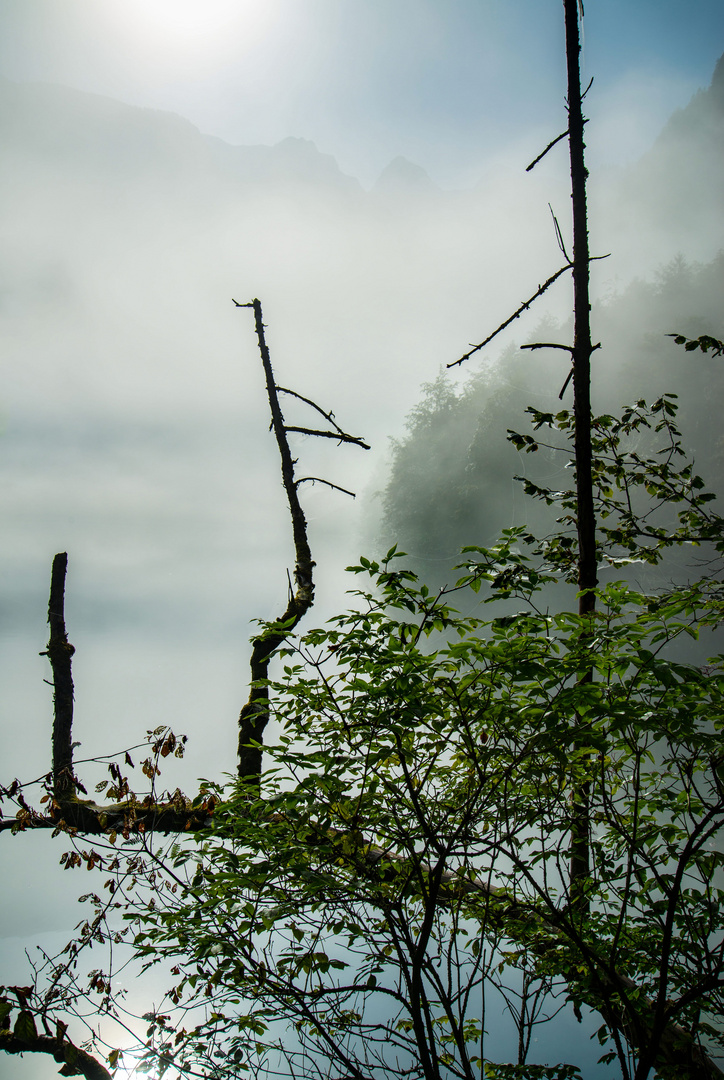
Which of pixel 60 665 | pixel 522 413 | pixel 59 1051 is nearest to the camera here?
pixel 59 1051

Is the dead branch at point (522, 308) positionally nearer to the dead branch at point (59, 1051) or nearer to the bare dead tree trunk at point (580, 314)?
the bare dead tree trunk at point (580, 314)

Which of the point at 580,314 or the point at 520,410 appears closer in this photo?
the point at 580,314

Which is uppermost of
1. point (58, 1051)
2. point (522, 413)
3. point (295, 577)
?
point (522, 413)

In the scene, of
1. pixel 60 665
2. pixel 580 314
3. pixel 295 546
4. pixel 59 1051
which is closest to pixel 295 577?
pixel 295 546

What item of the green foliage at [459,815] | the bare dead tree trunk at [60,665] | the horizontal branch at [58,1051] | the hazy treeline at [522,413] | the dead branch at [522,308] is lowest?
the horizontal branch at [58,1051]

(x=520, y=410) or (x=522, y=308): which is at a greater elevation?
(x=520, y=410)

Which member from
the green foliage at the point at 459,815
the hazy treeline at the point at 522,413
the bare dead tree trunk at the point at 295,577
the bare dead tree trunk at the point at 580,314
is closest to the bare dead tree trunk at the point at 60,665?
the bare dead tree trunk at the point at 295,577

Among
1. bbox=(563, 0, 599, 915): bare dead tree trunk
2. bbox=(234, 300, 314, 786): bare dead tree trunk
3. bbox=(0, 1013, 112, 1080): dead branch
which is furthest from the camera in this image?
bbox=(234, 300, 314, 786): bare dead tree trunk

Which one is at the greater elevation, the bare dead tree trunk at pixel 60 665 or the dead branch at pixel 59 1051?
the bare dead tree trunk at pixel 60 665

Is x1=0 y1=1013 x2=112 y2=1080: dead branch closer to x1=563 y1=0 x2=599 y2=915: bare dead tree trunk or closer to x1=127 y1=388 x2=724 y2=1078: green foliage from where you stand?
x1=127 y1=388 x2=724 y2=1078: green foliage

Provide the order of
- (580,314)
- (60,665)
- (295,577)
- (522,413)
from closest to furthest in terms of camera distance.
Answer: (580,314)
(60,665)
(295,577)
(522,413)

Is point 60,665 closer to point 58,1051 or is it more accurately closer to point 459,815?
point 58,1051

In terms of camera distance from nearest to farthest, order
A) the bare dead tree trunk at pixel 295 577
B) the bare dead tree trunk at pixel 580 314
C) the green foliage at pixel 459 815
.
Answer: the green foliage at pixel 459 815, the bare dead tree trunk at pixel 580 314, the bare dead tree trunk at pixel 295 577

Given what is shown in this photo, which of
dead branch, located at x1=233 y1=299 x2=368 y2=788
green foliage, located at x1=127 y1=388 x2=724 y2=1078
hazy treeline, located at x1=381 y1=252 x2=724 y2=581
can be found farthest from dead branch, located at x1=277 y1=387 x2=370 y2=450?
hazy treeline, located at x1=381 y1=252 x2=724 y2=581
